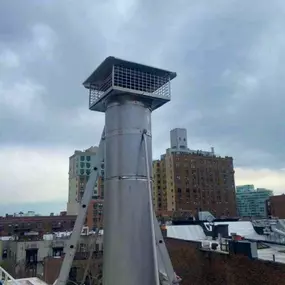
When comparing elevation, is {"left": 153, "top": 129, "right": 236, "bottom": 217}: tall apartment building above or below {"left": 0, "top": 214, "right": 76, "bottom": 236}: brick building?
above

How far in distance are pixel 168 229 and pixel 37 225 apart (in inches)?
1804

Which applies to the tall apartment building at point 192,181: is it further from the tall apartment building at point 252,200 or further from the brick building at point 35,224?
the tall apartment building at point 252,200

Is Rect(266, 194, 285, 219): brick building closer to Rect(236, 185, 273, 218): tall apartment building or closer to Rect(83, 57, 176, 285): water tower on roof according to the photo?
Rect(83, 57, 176, 285): water tower on roof

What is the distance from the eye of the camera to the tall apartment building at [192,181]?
8369 centimetres

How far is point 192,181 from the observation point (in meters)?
85.3

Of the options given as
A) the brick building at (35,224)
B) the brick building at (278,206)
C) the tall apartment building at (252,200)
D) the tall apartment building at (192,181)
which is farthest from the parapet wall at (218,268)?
the tall apartment building at (252,200)

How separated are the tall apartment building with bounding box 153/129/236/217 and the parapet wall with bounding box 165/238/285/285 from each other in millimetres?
60435

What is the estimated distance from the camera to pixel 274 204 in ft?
220

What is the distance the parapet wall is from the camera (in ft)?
44.8

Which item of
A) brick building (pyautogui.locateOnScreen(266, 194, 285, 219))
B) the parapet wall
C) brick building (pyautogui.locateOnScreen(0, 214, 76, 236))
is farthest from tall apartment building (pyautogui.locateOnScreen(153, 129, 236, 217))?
the parapet wall

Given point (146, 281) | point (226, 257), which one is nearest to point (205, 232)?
point (226, 257)

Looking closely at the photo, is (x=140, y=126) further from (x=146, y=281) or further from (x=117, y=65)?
(x=146, y=281)

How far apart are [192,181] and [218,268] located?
6905 cm

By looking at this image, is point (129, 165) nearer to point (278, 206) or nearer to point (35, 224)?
point (35, 224)
